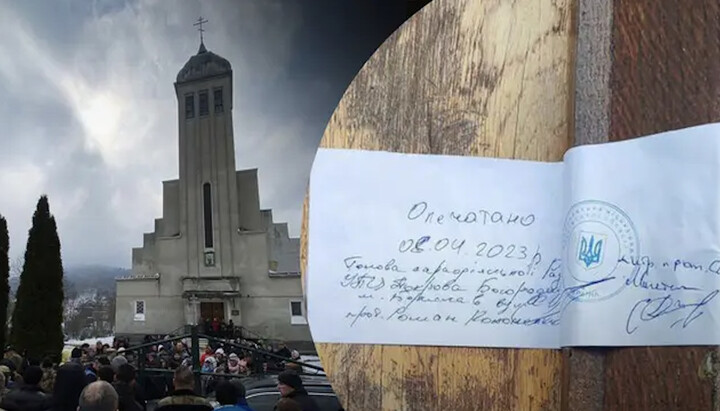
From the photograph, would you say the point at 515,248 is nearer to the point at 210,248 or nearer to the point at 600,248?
the point at 600,248

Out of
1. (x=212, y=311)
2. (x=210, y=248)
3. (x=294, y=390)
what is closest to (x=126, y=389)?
(x=294, y=390)

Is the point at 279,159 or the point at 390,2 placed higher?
the point at 390,2

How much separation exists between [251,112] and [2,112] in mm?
5237

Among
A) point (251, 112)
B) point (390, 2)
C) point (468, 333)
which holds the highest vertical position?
point (390, 2)

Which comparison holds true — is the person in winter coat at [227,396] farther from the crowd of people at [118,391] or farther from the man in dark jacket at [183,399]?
the man in dark jacket at [183,399]

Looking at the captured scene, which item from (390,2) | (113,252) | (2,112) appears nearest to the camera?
(390,2)

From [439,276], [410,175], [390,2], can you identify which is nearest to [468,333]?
[439,276]

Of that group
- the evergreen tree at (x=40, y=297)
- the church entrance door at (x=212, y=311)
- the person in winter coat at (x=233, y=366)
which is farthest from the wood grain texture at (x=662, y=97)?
the church entrance door at (x=212, y=311)

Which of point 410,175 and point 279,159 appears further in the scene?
point 279,159

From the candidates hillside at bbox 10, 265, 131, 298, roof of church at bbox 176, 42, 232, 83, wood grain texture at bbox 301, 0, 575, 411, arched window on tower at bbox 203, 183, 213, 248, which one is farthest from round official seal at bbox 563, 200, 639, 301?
hillside at bbox 10, 265, 131, 298

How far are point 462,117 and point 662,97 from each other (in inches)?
11.0

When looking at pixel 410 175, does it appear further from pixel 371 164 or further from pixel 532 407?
pixel 532 407

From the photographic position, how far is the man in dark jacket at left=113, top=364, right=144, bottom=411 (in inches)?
158

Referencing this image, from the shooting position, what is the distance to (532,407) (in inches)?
37.6
